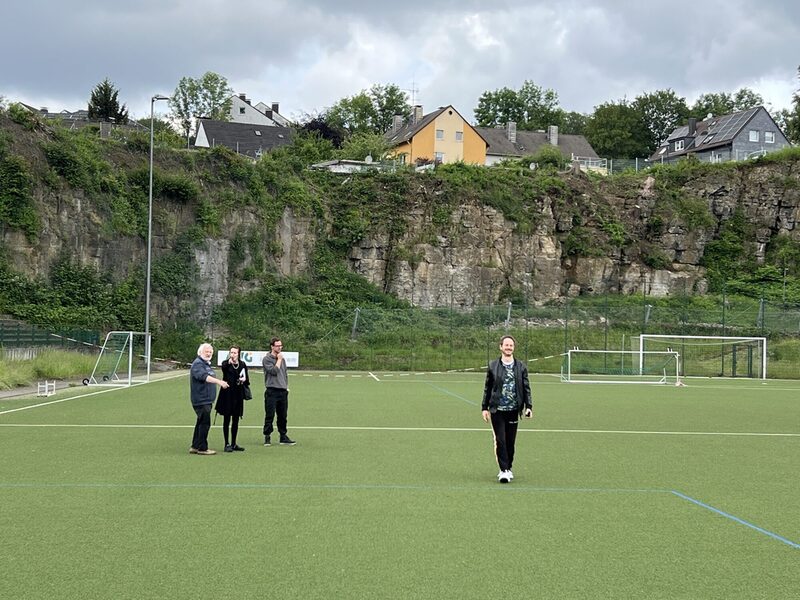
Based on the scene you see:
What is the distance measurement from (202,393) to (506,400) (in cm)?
454

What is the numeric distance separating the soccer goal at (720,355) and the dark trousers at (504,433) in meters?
30.9

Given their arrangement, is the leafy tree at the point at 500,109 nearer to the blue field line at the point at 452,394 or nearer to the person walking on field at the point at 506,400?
the blue field line at the point at 452,394

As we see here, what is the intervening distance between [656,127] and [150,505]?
319 ft

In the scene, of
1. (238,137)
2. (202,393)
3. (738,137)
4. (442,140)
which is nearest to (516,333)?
(442,140)

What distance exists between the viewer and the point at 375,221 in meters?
54.1

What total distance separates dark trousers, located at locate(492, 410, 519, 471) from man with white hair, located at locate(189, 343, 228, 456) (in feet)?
13.5

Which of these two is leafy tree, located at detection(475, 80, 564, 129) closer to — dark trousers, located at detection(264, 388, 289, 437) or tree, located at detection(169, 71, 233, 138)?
tree, located at detection(169, 71, 233, 138)

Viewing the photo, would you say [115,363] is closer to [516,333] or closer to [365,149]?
[516,333]

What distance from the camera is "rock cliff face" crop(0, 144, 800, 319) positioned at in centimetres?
4550

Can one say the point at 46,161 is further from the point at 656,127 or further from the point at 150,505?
the point at 656,127

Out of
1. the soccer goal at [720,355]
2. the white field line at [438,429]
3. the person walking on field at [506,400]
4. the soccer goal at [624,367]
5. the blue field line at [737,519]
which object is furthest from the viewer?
the soccer goal at [720,355]

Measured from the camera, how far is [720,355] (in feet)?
134

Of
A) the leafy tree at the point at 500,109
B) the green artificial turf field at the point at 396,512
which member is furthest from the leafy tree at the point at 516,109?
the green artificial turf field at the point at 396,512

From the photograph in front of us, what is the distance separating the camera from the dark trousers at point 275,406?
1319 cm
